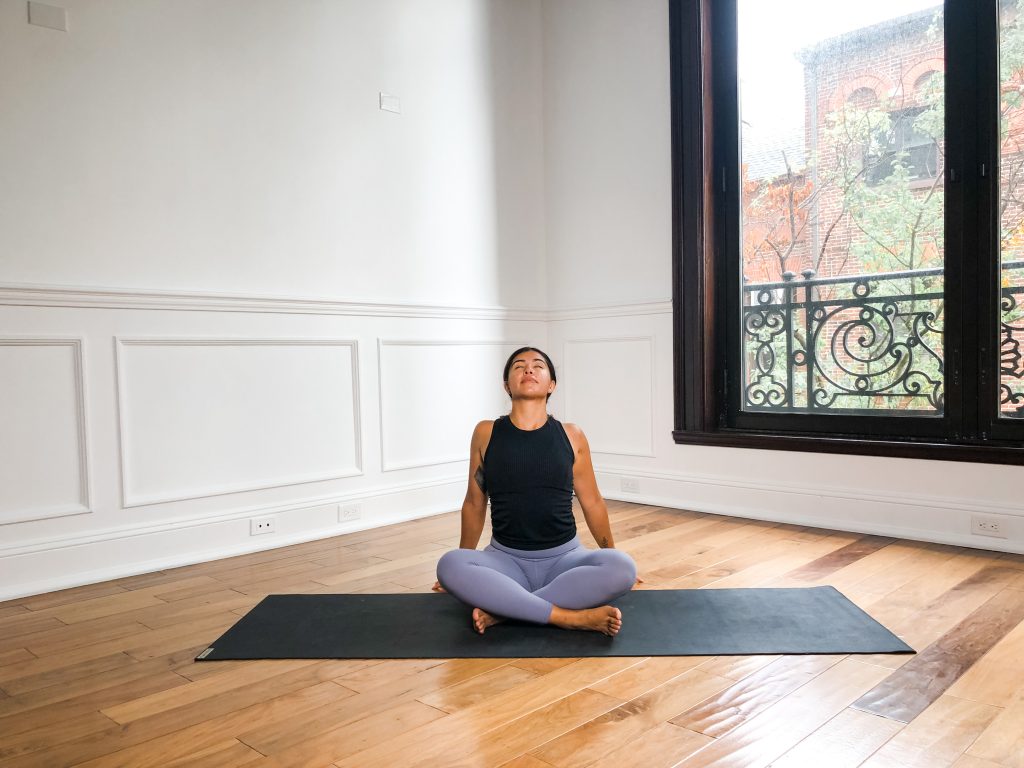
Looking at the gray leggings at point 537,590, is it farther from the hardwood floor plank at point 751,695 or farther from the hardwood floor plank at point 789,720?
the hardwood floor plank at point 789,720

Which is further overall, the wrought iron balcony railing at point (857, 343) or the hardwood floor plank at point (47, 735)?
the wrought iron balcony railing at point (857, 343)

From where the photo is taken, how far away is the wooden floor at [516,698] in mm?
1503

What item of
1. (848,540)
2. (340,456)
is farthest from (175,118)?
(848,540)

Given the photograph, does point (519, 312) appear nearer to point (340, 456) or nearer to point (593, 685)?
point (340, 456)

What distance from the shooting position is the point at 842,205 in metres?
3.44

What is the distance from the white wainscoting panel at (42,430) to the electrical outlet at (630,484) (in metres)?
2.49

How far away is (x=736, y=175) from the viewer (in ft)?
12.4

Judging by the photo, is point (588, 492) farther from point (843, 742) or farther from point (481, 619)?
point (843, 742)

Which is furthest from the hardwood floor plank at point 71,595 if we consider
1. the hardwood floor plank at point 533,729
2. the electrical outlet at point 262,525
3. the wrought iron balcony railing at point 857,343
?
the wrought iron balcony railing at point 857,343

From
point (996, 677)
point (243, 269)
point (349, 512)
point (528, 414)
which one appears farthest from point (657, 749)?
point (243, 269)

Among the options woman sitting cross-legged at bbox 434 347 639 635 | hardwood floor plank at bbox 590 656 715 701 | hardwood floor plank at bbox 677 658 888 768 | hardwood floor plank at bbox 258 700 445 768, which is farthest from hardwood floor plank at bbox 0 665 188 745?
hardwood floor plank at bbox 677 658 888 768

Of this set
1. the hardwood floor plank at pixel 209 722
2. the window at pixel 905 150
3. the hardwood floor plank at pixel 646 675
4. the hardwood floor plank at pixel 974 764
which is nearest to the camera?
the hardwood floor plank at pixel 974 764

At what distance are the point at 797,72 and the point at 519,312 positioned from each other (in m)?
1.79

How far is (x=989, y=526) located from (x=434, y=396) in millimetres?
2422
